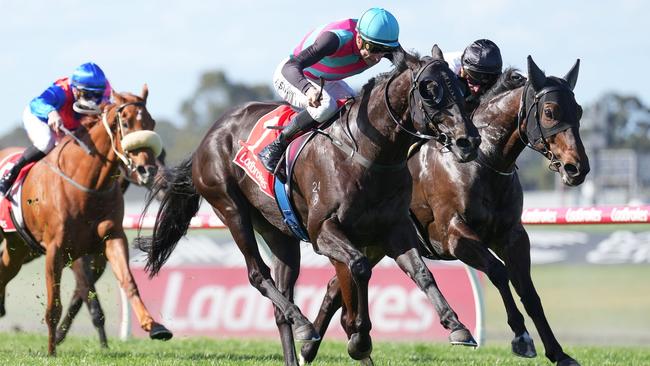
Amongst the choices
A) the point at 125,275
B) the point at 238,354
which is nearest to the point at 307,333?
the point at 125,275

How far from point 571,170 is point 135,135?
3.05m

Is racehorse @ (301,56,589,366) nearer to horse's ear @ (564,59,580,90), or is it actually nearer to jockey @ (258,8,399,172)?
horse's ear @ (564,59,580,90)

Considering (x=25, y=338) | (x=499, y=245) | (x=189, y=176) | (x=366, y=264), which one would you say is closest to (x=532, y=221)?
(x=499, y=245)

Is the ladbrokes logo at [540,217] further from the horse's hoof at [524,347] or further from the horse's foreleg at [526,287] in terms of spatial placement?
the horse's hoof at [524,347]

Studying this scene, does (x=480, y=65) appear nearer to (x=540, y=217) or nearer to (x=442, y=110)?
(x=442, y=110)

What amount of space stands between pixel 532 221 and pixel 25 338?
436 cm

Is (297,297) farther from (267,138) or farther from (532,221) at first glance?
(267,138)

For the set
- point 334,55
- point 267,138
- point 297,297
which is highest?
point 334,55

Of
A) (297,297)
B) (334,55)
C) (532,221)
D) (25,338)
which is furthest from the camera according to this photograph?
(297,297)

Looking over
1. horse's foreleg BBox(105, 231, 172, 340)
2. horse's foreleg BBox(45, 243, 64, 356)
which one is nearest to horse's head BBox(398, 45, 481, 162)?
horse's foreleg BBox(105, 231, 172, 340)

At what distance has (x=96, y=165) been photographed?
759cm

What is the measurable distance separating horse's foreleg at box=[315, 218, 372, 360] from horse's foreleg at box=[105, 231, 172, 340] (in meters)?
1.46

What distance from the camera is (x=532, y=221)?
8.09 m

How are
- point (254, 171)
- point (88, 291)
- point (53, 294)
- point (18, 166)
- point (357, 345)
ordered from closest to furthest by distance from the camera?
point (357, 345) → point (254, 171) → point (53, 294) → point (88, 291) → point (18, 166)
